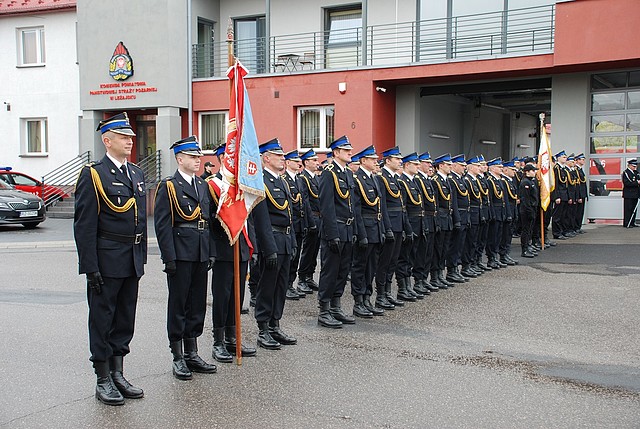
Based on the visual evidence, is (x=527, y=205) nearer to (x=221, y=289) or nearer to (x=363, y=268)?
(x=363, y=268)

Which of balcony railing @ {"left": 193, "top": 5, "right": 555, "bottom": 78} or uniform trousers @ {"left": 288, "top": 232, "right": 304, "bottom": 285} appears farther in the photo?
balcony railing @ {"left": 193, "top": 5, "right": 555, "bottom": 78}

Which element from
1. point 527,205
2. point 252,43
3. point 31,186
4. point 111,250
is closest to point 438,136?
point 252,43

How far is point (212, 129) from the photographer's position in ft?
81.0

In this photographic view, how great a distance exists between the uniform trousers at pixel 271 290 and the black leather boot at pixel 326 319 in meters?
0.93

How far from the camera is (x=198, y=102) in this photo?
24.3 meters

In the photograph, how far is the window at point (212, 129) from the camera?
80.2ft

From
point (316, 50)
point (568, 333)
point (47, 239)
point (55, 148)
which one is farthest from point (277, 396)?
point (55, 148)

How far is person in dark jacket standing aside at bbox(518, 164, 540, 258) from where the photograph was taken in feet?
46.8

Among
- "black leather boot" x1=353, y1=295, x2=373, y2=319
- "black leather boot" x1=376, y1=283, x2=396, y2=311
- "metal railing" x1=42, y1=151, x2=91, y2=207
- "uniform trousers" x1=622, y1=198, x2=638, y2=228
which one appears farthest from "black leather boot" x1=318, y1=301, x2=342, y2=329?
"metal railing" x1=42, y1=151, x2=91, y2=207

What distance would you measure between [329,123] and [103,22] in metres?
9.28

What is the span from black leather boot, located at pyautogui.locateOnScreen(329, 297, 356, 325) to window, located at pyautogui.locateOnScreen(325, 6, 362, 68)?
50.7 ft

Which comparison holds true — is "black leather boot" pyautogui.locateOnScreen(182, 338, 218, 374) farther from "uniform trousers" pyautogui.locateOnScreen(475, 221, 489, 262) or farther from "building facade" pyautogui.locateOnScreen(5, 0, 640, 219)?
"building facade" pyautogui.locateOnScreen(5, 0, 640, 219)

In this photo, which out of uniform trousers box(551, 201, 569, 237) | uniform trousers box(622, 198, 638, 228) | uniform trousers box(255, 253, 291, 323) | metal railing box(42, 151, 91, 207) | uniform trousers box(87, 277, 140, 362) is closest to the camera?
uniform trousers box(87, 277, 140, 362)

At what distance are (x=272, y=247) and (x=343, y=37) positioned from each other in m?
17.4
